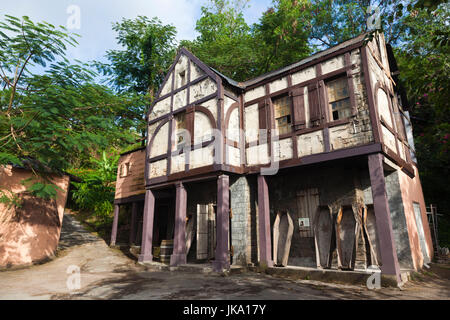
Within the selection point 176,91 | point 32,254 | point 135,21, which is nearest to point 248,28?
point 135,21

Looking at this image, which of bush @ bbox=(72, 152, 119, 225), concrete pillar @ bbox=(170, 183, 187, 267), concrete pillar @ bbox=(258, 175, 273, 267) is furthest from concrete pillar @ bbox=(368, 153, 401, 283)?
bush @ bbox=(72, 152, 119, 225)

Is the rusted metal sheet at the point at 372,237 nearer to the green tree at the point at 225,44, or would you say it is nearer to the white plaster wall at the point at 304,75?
the white plaster wall at the point at 304,75

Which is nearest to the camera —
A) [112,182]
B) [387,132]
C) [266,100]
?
[387,132]

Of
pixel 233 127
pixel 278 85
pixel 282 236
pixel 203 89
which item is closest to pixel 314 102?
pixel 278 85

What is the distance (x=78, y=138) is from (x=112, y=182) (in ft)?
40.4

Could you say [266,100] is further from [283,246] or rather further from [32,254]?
[32,254]

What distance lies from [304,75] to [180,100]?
517 centimetres

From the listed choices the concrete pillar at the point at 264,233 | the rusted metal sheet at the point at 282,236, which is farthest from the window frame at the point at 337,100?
the rusted metal sheet at the point at 282,236

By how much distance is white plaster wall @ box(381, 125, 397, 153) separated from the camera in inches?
310

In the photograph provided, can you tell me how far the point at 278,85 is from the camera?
31.7 ft

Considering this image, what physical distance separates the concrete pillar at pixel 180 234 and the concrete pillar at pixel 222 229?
1719 mm

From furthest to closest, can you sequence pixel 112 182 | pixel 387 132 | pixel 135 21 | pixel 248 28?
pixel 248 28 → pixel 135 21 → pixel 112 182 → pixel 387 132

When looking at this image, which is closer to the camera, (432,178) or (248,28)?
(432,178)

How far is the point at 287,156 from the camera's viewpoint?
28.7 ft
